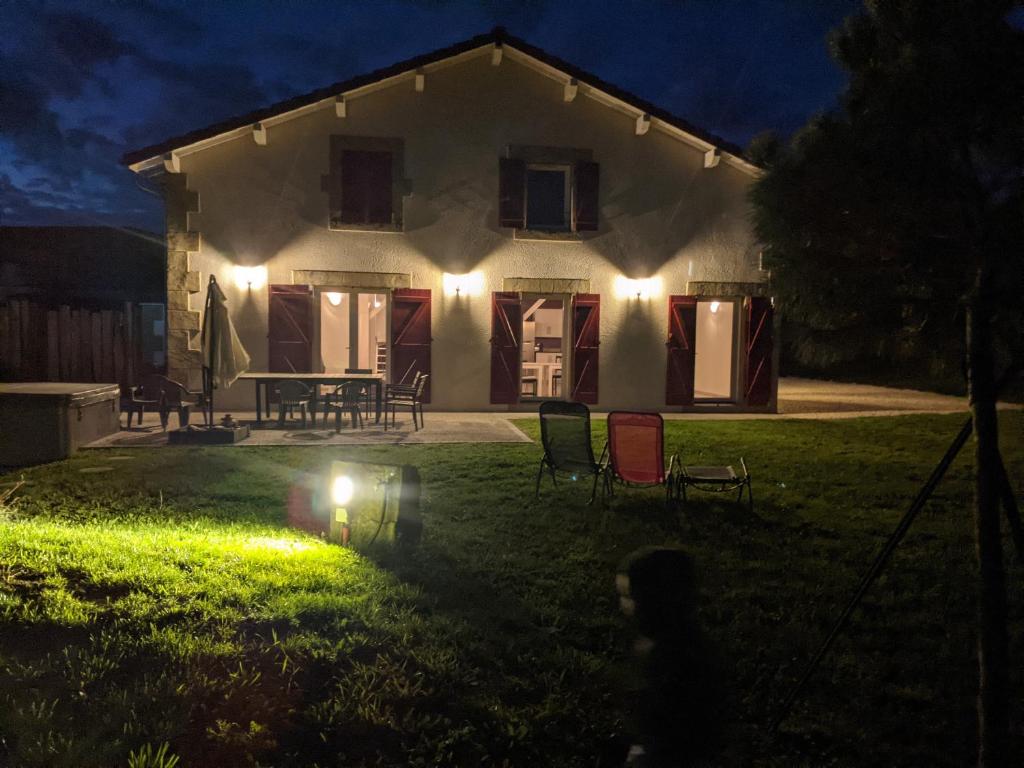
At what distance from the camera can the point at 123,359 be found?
11.1 m

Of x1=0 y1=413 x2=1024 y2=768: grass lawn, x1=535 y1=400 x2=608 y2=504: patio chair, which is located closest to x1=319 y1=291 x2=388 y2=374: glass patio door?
x1=535 y1=400 x2=608 y2=504: patio chair

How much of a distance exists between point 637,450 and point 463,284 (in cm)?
641

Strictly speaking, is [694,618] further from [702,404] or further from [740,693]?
[702,404]

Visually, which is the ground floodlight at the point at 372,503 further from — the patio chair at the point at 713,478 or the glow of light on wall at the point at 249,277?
the glow of light on wall at the point at 249,277

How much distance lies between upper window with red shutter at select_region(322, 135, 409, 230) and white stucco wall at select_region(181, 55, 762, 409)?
0.43 feet

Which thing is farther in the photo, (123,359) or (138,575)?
(123,359)

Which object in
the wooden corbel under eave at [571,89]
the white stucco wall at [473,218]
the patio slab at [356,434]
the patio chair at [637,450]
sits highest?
the wooden corbel under eave at [571,89]

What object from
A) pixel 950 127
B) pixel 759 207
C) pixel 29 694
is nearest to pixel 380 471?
pixel 29 694

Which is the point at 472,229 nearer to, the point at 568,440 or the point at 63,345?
the point at 568,440

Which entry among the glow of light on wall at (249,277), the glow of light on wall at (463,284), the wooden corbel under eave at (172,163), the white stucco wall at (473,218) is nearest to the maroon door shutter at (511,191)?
the white stucco wall at (473,218)

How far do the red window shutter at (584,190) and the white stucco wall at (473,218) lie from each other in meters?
0.19

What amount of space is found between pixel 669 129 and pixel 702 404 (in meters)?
4.40

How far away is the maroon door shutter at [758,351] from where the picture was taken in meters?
11.6

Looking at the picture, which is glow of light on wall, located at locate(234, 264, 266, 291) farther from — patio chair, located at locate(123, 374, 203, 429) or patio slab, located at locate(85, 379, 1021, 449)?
patio chair, located at locate(123, 374, 203, 429)
